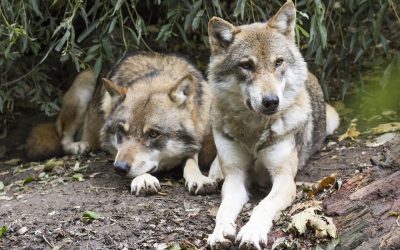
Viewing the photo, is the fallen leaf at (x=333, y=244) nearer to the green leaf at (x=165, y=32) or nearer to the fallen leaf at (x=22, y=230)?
the fallen leaf at (x=22, y=230)

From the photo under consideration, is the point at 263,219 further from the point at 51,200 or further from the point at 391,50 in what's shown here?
the point at 391,50

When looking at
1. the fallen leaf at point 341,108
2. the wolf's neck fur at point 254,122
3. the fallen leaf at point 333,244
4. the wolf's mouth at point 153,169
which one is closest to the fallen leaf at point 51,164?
the wolf's mouth at point 153,169

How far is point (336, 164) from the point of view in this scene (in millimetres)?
5992

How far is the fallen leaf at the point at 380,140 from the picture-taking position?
6.28 meters

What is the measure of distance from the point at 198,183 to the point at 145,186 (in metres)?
0.44

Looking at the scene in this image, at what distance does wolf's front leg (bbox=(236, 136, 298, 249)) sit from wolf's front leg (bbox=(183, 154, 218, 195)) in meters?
0.49

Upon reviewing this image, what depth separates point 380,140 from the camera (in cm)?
638

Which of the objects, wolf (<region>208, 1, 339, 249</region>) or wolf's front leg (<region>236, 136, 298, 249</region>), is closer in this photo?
wolf's front leg (<region>236, 136, 298, 249</region>)

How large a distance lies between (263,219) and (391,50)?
14.2 ft

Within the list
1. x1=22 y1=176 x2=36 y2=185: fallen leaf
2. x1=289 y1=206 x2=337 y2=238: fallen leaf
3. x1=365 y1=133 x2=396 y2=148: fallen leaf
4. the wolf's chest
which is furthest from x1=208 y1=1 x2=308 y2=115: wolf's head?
x1=22 y1=176 x2=36 y2=185: fallen leaf

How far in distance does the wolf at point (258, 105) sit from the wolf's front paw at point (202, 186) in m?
0.16

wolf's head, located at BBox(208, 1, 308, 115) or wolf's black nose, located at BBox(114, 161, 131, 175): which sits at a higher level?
wolf's head, located at BBox(208, 1, 308, 115)

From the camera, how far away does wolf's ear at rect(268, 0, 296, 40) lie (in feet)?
17.8

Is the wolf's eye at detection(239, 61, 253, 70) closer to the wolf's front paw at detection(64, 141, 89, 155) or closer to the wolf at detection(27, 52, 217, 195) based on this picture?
the wolf at detection(27, 52, 217, 195)
